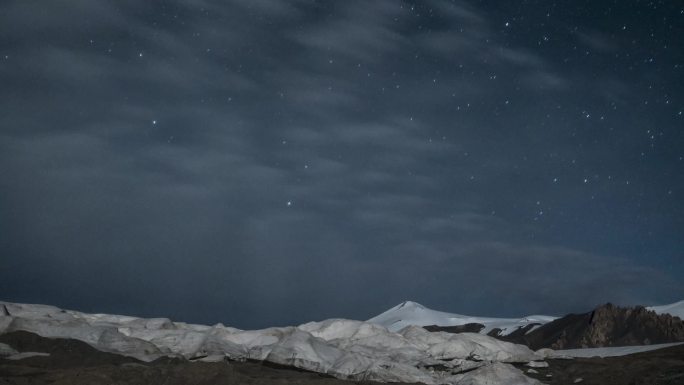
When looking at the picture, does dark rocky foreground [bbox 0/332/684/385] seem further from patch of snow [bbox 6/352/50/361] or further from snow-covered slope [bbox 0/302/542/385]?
snow-covered slope [bbox 0/302/542/385]

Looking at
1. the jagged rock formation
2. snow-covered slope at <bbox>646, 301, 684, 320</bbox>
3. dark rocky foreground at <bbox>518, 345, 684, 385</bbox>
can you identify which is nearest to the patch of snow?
dark rocky foreground at <bbox>518, 345, 684, 385</bbox>

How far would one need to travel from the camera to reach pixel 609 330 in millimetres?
112625

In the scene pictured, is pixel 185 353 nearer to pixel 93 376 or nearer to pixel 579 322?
pixel 93 376

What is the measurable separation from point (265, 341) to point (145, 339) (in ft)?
36.6

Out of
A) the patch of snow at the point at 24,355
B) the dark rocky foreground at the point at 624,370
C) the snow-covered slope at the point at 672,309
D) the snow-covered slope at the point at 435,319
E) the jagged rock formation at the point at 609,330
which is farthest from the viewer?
the snow-covered slope at the point at 435,319

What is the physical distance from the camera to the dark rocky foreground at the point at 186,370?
3628 centimetres

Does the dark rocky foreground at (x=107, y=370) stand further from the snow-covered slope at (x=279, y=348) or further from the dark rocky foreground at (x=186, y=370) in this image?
the snow-covered slope at (x=279, y=348)

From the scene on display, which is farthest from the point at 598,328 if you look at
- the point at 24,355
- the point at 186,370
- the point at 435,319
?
the point at 24,355

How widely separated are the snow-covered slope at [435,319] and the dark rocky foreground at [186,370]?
7323cm

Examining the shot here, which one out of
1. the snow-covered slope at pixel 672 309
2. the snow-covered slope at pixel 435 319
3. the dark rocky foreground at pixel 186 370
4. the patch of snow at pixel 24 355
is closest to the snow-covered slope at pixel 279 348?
the dark rocky foreground at pixel 186 370

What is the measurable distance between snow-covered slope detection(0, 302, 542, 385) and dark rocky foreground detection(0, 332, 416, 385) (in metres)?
1.93

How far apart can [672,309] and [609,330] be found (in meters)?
19.8

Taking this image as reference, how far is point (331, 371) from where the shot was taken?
158 feet

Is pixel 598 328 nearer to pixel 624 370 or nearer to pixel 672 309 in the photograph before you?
pixel 672 309
